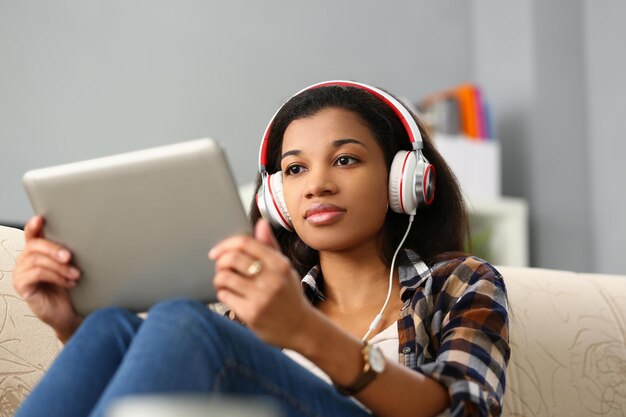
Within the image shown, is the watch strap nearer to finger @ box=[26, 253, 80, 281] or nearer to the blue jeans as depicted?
the blue jeans

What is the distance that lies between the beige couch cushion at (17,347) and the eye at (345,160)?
55 cm

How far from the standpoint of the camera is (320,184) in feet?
4.28

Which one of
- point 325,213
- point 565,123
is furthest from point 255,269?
point 565,123

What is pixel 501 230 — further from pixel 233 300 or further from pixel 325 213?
pixel 233 300

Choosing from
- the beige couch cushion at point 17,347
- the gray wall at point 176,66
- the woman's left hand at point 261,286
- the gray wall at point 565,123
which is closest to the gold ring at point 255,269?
the woman's left hand at point 261,286

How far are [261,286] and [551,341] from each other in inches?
31.9

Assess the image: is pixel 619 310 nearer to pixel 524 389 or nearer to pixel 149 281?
pixel 524 389

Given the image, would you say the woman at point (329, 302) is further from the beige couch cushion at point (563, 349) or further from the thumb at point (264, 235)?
the beige couch cushion at point (563, 349)

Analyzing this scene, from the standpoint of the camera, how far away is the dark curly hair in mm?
1421

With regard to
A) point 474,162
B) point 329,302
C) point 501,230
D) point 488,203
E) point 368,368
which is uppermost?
point 368,368

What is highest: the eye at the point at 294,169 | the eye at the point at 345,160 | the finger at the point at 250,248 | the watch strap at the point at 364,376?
the finger at the point at 250,248

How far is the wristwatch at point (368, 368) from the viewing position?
3.20 feet

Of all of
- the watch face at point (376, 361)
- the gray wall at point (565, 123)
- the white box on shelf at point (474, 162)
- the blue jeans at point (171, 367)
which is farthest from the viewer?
the gray wall at point (565, 123)

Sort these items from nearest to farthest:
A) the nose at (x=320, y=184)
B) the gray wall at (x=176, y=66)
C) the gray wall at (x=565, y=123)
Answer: the nose at (x=320, y=184) < the gray wall at (x=176, y=66) < the gray wall at (x=565, y=123)
